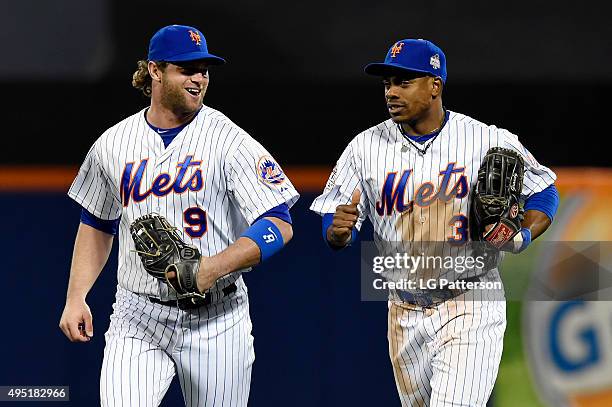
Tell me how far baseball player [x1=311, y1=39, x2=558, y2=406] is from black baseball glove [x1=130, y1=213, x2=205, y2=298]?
24.4 inches

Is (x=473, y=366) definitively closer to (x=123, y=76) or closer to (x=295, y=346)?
(x=295, y=346)

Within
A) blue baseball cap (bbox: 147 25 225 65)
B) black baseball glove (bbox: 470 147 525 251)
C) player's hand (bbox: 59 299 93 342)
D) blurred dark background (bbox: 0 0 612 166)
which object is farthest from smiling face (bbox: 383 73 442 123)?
blurred dark background (bbox: 0 0 612 166)

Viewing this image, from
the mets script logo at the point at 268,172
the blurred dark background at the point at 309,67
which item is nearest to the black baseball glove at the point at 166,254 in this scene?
the mets script logo at the point at 268,172

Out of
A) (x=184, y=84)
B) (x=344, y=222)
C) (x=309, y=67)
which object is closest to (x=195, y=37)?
(x=184, y=84)

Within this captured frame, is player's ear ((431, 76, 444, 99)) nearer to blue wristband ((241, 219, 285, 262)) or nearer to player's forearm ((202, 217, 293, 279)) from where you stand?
blue wristband ((241, 219, 285, 262))

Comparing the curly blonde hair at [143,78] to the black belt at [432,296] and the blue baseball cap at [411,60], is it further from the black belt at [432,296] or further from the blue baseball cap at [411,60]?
the black belt at [432,296]

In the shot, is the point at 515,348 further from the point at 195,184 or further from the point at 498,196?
the point at 195,184

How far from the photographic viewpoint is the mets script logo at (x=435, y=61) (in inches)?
184

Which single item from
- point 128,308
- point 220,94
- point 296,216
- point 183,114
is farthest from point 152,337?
point 220,94

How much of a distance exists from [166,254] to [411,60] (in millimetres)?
1233

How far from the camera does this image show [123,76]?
7.09 metres

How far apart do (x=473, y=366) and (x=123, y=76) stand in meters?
3.41

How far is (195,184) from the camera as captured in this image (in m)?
4.38

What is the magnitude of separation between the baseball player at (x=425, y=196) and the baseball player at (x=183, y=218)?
1.28 feet
